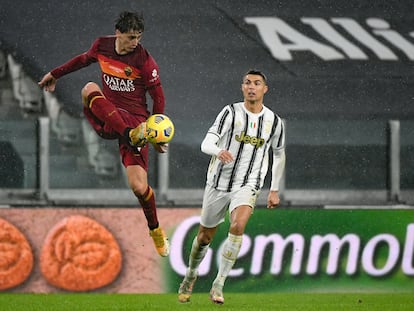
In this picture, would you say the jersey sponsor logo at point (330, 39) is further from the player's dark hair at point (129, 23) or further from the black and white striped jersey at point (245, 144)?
the player's dark hair at point (129, 23)

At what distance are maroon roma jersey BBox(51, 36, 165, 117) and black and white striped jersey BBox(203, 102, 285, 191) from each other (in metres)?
0.93

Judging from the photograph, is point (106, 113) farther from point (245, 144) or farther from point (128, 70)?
point (245, 144)

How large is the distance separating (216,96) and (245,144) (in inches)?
201

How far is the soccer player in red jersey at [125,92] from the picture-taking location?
27.4ft

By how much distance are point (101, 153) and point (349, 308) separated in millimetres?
4063

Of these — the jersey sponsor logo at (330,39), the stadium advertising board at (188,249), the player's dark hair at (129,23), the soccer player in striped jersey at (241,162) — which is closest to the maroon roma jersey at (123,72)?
the player's dark hair at (129,23)

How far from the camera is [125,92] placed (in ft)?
28.2

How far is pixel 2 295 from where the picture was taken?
459 inches

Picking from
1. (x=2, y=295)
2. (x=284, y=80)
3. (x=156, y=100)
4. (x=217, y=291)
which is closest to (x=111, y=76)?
(x=156, y=100)

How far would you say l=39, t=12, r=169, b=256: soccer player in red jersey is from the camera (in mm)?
8352

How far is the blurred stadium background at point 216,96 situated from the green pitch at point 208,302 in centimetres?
135

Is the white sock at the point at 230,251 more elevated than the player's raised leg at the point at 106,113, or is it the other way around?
the player's raised leg at the point at 106,113

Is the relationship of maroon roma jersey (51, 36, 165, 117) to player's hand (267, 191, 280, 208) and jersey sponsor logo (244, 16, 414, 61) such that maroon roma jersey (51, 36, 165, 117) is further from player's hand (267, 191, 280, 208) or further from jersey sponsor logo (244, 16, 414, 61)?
jersey sponsor logo (244, 16, 414, 61)

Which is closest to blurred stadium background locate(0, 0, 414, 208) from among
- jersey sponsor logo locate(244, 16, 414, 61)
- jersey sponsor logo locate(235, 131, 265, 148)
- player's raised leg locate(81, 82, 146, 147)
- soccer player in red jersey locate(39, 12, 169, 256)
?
jersey sponsor logo locate(244, 16, 414, 61)
